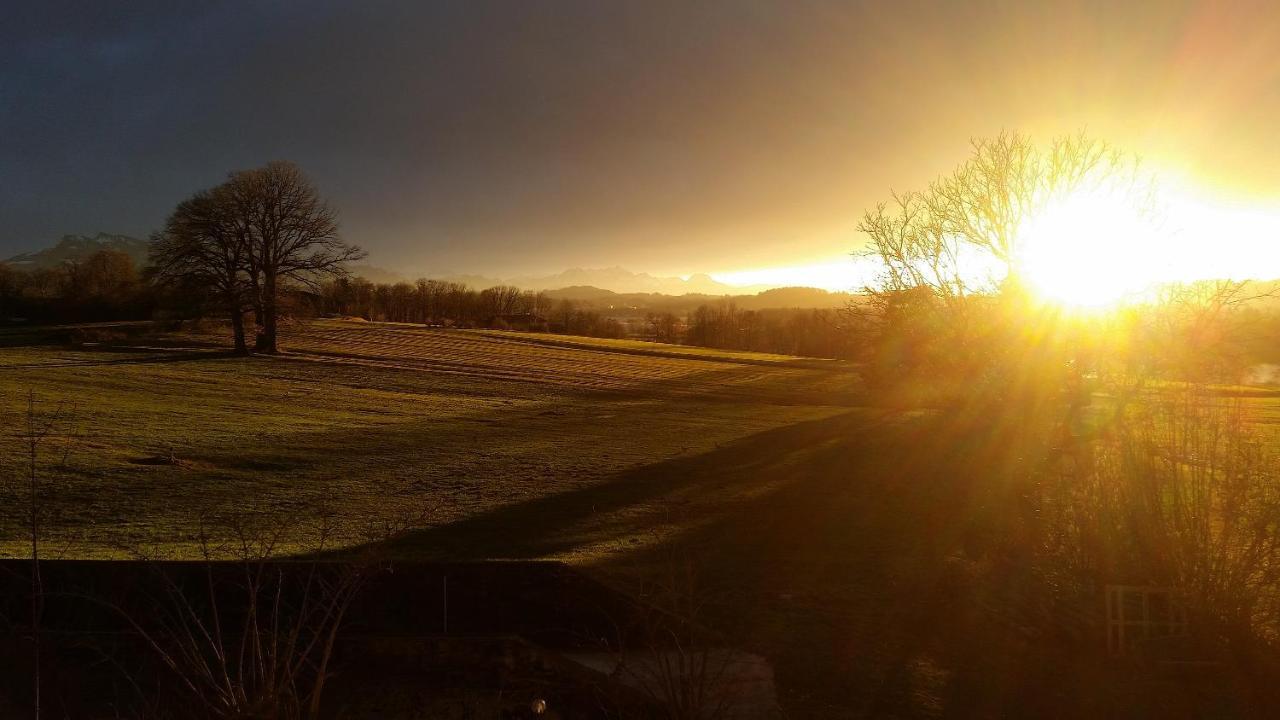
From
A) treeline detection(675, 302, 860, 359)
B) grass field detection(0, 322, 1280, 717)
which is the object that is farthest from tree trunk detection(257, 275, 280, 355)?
treeline detection(675, 302, 860, 359)

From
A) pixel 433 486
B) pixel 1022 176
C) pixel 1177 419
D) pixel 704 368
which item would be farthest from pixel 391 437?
pixel 704 368

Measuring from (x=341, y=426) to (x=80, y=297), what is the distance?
50386 mm

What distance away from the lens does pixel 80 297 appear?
56.7 m

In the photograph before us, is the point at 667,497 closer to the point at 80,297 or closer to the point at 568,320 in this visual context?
the point at 80,297

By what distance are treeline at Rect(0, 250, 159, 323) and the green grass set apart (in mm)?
14152

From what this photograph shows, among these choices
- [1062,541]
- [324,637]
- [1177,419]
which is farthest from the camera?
[1062,541]

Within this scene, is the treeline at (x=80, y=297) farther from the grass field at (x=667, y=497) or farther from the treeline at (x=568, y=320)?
the grass field at (x=667, y=497)

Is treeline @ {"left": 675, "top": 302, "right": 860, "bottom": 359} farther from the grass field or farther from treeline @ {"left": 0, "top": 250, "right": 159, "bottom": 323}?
treeline @ {"left": 0, "top": 250, "right": 159, "bottom": 323}

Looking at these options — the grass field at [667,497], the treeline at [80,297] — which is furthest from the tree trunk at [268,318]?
the treeline at [80,297]

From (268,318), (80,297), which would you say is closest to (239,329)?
(268,318)

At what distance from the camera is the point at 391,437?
21.6 metres

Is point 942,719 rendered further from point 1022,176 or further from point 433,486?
point 1022,176

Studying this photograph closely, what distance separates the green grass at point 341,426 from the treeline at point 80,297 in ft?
46.4

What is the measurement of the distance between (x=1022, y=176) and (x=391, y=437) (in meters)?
22.3
